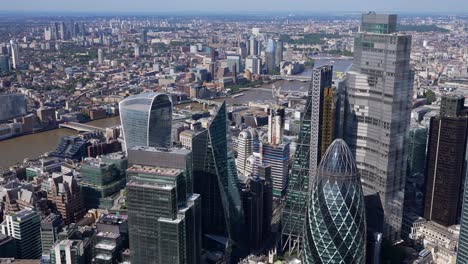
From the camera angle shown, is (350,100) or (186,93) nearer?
(350,100)

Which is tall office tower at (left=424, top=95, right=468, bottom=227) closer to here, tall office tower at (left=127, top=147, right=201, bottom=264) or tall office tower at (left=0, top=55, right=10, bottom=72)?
tall office tower at (left=127, top=147, right=201, bottom=264)

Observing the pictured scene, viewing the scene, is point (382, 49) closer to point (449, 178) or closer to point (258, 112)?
point (449, 178)

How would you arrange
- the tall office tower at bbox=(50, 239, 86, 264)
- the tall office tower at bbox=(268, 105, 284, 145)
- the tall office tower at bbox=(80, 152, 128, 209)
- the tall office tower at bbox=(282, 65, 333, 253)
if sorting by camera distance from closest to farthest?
1. the tall office tower at bbox=(50, 239, 86, 264)
2. the tall office tower at bbox=(282, 65, 333, 253)
3. the tall office tower at bbox=(80, 152, 128, 209)
4. the tall office tower at bbox=(268, 105, 284, 145)

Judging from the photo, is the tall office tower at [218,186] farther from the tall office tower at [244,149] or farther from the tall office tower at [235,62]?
the tall office tower at [235,62]

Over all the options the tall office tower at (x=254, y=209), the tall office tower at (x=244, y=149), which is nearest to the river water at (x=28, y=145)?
the tall office tower at (x=244, y=149)

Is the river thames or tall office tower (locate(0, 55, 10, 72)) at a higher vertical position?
tall office tower (locate(0, 55, 10, 72))

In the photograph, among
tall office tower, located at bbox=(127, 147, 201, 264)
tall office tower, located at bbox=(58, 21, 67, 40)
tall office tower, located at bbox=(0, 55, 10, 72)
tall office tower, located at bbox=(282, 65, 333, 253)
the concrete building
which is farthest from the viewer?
tall office tower, located at bbox=(58, 21, 67, 40)

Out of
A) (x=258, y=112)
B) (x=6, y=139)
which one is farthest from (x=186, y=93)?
(x=6, y=139)

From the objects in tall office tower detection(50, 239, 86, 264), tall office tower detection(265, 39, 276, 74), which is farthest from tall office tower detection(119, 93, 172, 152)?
tall office tower detection(265, 39, 276, 74)
